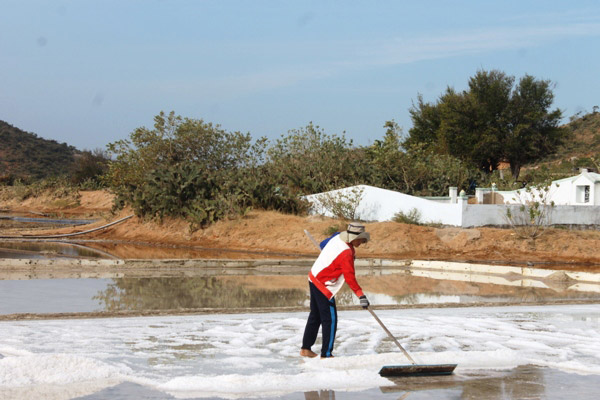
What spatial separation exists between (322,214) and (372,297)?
17807 mm

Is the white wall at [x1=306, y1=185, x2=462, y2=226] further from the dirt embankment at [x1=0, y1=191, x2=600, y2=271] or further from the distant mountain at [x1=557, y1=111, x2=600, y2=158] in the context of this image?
the distant mountain at [x1=557, y1=111, x2=600, y2=158]

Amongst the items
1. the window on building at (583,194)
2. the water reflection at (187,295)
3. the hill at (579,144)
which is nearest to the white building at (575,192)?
the window on building at (583,194)

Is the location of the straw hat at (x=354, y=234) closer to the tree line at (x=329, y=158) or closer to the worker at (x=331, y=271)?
the worker at (x=331, y=271)

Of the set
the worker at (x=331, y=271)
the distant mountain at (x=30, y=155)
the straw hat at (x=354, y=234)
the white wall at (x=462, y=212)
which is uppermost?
the distant mountain at (x=30, y=155)

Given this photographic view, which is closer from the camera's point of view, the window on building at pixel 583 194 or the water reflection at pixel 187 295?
the water reflection at pixel 187 295

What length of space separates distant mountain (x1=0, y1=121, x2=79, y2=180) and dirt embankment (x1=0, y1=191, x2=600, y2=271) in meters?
65.1

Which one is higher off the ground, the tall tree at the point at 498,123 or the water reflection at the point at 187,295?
the tall tree at the point at 498,123

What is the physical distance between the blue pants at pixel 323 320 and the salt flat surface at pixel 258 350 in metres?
0.21

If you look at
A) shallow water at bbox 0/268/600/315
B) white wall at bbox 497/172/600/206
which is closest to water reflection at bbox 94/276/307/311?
shallow water at bbox 0/268/600/315

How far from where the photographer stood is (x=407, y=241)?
27.5 meters

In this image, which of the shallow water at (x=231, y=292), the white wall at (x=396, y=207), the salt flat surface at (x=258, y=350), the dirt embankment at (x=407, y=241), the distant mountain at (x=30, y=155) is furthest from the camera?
the distant mountain at (x=30, y=155)

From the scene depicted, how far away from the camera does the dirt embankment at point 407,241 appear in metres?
26.3

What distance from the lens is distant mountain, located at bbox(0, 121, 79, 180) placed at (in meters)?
96.5

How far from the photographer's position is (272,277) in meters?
19.6
